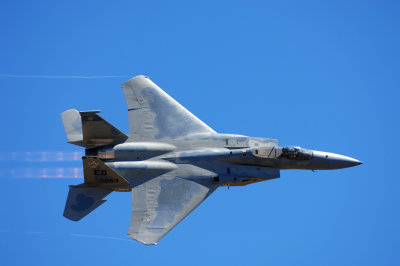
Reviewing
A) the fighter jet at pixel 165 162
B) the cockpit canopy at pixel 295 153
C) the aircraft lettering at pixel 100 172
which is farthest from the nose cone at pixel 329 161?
the aircraft lettering at pixel 100 172

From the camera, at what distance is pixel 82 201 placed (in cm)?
3219

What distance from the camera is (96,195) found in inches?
1272

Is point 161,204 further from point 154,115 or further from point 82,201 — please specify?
point 154,115

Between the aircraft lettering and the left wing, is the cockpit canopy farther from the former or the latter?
the aircraft lettering

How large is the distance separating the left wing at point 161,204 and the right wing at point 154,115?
2.37m

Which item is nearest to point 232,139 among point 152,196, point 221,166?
point 221,166

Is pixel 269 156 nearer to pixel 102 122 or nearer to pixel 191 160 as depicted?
pixel 191 160

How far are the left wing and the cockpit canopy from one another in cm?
341

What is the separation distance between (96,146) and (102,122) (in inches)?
43.8

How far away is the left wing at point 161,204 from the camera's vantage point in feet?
102

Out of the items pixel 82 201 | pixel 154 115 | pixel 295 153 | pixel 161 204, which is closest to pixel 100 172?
pixel 82 201

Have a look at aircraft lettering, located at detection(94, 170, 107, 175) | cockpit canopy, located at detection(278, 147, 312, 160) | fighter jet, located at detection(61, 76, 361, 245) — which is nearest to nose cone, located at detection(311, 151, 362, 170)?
fighter jet, located at detection(61, 76, 361, 245)

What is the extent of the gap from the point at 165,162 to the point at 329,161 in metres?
7.26

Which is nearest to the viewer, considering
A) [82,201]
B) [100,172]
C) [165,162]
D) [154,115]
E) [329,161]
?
[100,172]
